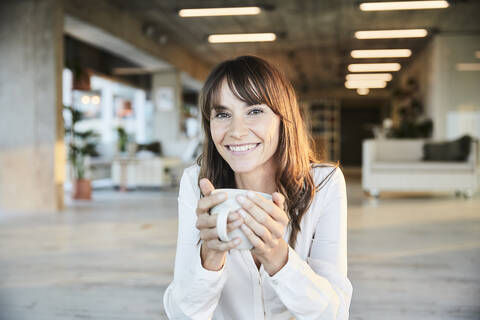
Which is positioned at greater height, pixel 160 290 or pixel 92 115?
pixel 92 115

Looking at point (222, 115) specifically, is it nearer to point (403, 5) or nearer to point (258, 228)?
point (258, 228)

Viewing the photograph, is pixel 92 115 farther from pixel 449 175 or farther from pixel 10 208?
pixel 449 175

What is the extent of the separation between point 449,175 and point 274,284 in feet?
18.9

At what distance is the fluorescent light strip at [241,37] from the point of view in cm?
774

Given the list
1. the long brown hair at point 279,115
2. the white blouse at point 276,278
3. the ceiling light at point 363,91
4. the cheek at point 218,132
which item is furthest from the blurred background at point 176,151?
the ceiling light at point 363,91

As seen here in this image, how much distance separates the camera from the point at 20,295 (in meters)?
2.02

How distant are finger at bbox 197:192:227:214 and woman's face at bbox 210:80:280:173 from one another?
0.25 meters

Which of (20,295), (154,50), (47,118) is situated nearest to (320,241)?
(20,295)

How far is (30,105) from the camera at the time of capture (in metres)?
4.88

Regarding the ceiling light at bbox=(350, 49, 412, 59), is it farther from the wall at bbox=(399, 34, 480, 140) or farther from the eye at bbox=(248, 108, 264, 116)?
the eye at bbox=(248, 108, 264, 116)

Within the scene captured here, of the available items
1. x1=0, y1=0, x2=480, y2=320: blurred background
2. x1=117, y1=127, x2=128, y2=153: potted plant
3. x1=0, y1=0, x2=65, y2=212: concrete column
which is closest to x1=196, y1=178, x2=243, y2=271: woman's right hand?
x1=0, y1=0, x2=480, y2=320: blurred background

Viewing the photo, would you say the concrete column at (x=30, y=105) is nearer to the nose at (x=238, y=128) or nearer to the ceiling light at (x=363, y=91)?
the nose at (x=238, y=128)

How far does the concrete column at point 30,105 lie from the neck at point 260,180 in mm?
4349

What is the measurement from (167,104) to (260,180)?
893 centimetres
